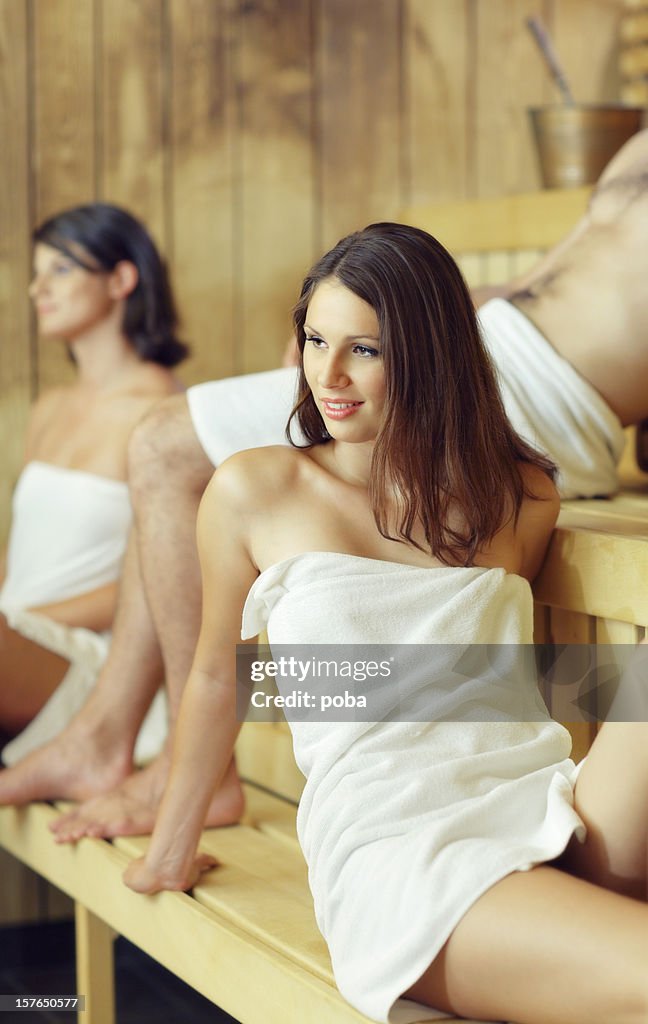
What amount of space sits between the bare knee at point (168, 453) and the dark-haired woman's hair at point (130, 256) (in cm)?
74

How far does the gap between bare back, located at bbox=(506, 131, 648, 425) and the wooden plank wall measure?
3.71ft

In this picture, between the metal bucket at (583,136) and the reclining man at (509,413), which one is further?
the metal bucket at (583,136)

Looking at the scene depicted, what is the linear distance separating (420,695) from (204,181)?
1753 mm

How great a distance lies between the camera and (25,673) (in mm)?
2324

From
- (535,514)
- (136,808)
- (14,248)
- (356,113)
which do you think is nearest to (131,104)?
(14,248)

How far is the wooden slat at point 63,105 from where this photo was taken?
2723 mm

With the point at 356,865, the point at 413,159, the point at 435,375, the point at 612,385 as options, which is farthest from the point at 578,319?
the point at 413,159

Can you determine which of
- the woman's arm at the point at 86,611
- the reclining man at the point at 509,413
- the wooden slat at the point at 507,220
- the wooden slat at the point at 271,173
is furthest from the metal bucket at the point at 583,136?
the woman's arm at the point at 86,611

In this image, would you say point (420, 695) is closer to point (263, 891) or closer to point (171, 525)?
point (263, 891)

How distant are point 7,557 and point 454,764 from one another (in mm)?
1572

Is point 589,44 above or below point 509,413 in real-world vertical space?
above

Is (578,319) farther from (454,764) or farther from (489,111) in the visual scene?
(489,111)

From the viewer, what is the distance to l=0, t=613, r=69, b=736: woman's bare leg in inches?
91.1

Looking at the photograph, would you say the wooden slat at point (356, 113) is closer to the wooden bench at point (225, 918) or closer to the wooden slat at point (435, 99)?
the wooden slat at point (435, 99)
